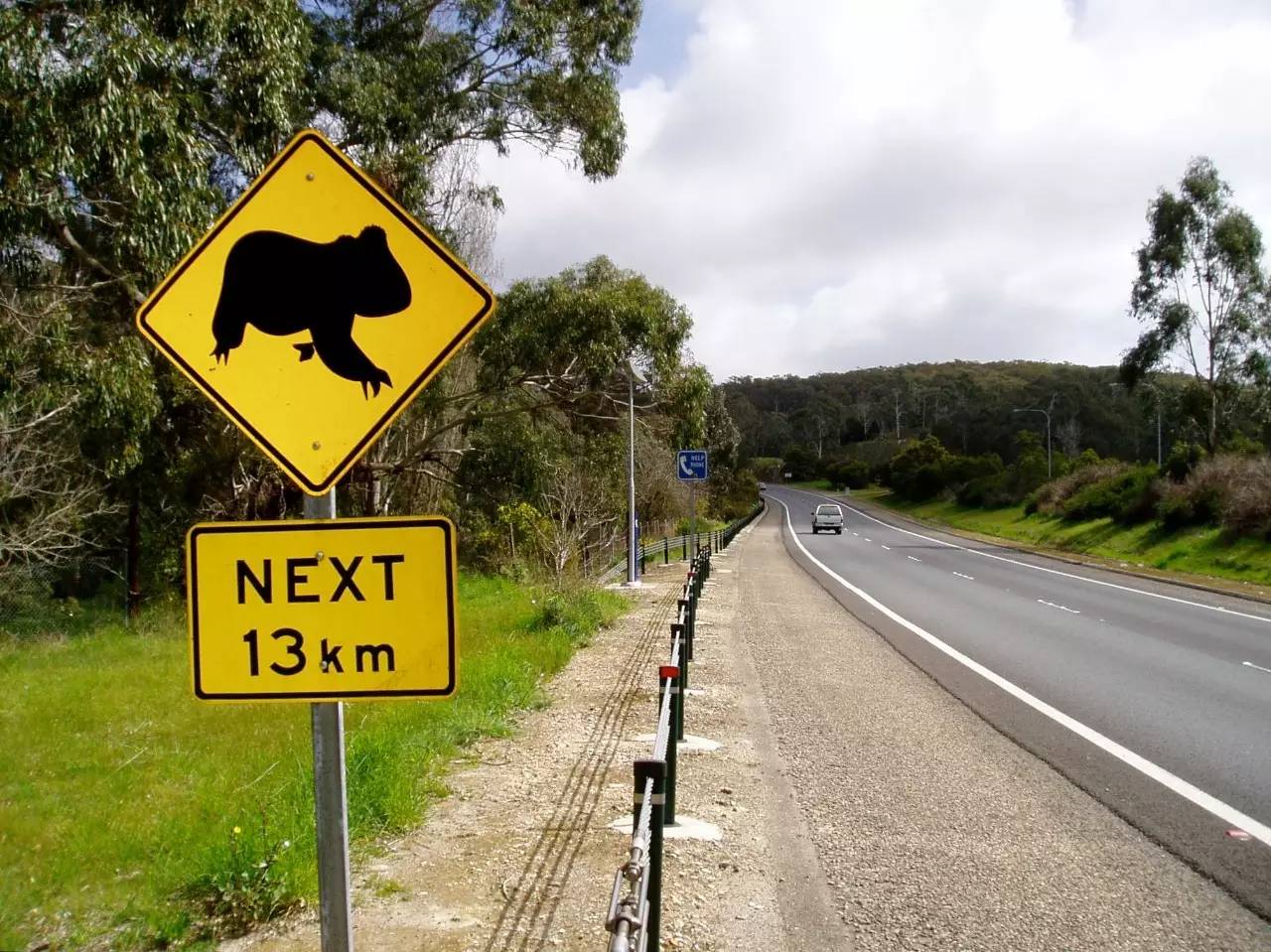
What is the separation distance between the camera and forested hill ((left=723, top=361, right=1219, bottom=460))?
9756cm

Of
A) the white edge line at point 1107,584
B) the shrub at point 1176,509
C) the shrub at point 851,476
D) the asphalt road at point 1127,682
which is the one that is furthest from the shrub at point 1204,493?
the shrub at point 851,476

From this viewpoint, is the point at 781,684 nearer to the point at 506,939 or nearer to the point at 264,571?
the point at 506,939

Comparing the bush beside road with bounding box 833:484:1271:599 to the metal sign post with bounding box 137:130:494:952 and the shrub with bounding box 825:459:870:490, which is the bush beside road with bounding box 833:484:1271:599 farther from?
the shrub with bounding box 825:459:870:490

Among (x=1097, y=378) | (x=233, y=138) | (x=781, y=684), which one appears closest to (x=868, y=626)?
(x=781, y=684)

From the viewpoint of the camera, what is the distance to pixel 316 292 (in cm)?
A: 285

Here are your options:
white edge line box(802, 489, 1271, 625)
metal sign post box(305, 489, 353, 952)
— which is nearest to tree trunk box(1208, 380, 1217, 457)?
white edge line box(802, 489, 1271, 625)

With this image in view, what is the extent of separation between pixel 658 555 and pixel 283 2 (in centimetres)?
2501

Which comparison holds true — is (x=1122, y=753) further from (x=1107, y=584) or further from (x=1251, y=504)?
(x=1251, y=504)

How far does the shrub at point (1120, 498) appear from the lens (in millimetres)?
39875

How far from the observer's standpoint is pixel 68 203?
1093 cm

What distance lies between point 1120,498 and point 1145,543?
7249 mm

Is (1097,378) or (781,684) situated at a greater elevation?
(1097,378)

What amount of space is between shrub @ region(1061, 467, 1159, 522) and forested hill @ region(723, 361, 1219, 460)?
291 cm

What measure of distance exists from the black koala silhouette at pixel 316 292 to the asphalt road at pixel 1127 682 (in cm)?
460
